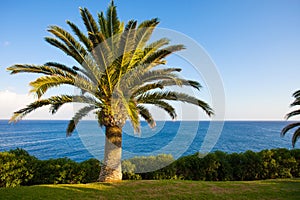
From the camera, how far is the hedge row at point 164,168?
920 centimetres

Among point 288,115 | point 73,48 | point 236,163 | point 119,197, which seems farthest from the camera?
point 288,115

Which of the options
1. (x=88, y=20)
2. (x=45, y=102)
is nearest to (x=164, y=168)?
(x=45, y=102)

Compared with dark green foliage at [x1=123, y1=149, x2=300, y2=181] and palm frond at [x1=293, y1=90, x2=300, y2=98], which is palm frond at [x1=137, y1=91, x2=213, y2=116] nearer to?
dark green foliage at [x1=123, y1=149, x2=300, y2=181]

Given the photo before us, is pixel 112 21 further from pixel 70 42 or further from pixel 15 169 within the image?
pixel 15 169

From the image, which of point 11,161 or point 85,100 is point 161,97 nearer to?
point 85,100

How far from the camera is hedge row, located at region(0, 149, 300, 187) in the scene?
9.20 m

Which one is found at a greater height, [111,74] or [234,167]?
[111,74]

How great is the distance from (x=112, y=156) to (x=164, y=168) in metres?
3.15

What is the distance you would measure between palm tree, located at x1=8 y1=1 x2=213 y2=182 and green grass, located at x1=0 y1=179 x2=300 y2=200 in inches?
59.7

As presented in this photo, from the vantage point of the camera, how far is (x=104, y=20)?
813 centimetres

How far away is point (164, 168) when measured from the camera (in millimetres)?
10305

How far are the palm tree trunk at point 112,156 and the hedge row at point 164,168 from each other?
4.22ft

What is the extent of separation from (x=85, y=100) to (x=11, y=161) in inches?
190

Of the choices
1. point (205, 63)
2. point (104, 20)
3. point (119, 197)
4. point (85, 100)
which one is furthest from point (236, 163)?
point (104, 20)
